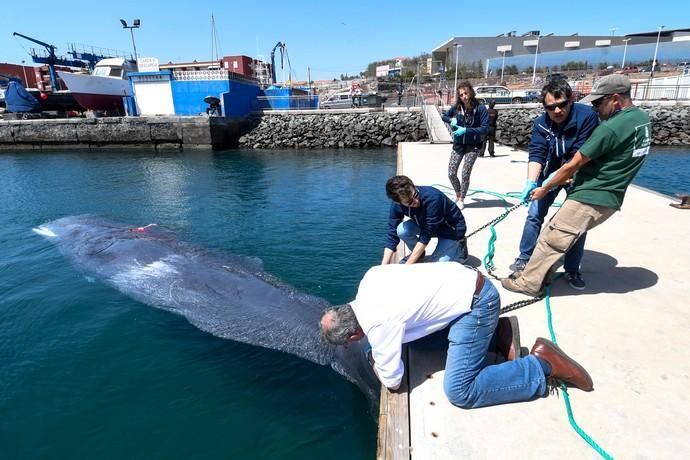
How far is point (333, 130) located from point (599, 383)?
26.3 metres

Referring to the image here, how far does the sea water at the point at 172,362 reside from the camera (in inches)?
→ 140

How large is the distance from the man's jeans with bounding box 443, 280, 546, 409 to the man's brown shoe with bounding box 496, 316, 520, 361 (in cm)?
16

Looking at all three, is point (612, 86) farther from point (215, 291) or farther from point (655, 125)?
point (655, 125)

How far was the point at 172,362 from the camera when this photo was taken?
4.60 metres

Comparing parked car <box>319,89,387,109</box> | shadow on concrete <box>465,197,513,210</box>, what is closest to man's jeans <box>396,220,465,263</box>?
shadow on concrete <box>465,197,513,210</box>

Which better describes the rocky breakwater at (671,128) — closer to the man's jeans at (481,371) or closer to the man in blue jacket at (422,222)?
the man in blue jacket at (422,222)

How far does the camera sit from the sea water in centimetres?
355

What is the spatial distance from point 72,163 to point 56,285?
61.3 feet

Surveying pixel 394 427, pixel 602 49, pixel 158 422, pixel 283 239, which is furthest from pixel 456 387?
pixel 602 49

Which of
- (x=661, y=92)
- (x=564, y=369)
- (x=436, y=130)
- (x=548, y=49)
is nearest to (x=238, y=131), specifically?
(x=436, y=130)

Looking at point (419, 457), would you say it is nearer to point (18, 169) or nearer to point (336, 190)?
point (336, 190)

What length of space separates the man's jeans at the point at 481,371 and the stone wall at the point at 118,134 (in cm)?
2621

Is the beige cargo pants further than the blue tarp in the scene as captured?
No

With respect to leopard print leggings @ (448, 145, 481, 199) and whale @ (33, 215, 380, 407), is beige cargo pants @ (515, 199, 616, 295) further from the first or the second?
leopard print leggings @ (448, 145, 481, 199)
